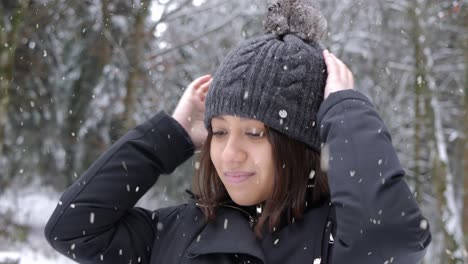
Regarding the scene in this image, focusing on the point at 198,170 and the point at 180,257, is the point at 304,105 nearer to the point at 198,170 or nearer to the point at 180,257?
the point at 198,170

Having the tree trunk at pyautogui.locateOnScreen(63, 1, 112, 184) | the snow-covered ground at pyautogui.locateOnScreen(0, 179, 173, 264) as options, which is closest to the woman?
the snow-covered ground at pyautogui.locateOnScreen(0, 179, 173, 264)

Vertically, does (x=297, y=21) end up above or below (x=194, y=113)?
above

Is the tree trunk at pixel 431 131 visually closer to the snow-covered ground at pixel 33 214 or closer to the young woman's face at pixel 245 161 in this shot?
the snow-covered ground at pixel 33 214

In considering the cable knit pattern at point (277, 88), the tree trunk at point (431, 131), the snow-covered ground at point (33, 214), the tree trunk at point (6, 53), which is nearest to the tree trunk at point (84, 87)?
the snow-covered ground at point (33, 214)

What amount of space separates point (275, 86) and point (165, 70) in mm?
8721

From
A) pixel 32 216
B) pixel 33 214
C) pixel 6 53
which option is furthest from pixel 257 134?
pixel 33 214

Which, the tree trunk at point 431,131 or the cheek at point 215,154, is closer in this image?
Result: the cheek at point 215,154

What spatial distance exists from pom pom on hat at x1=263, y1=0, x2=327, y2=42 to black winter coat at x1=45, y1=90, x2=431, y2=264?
0.39 m

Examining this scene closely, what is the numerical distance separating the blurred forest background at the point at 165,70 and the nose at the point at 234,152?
18.2 feet

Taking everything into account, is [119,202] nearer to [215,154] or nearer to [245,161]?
[215,154]

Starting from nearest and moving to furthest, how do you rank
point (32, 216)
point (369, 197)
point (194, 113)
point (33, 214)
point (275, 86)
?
point (369, 197) → point (275, 86) → point (194, 113) → point (32, 216) → point (33, 214)

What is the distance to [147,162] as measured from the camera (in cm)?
229

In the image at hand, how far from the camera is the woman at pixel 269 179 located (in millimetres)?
1756

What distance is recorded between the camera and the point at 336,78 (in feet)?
6.70
